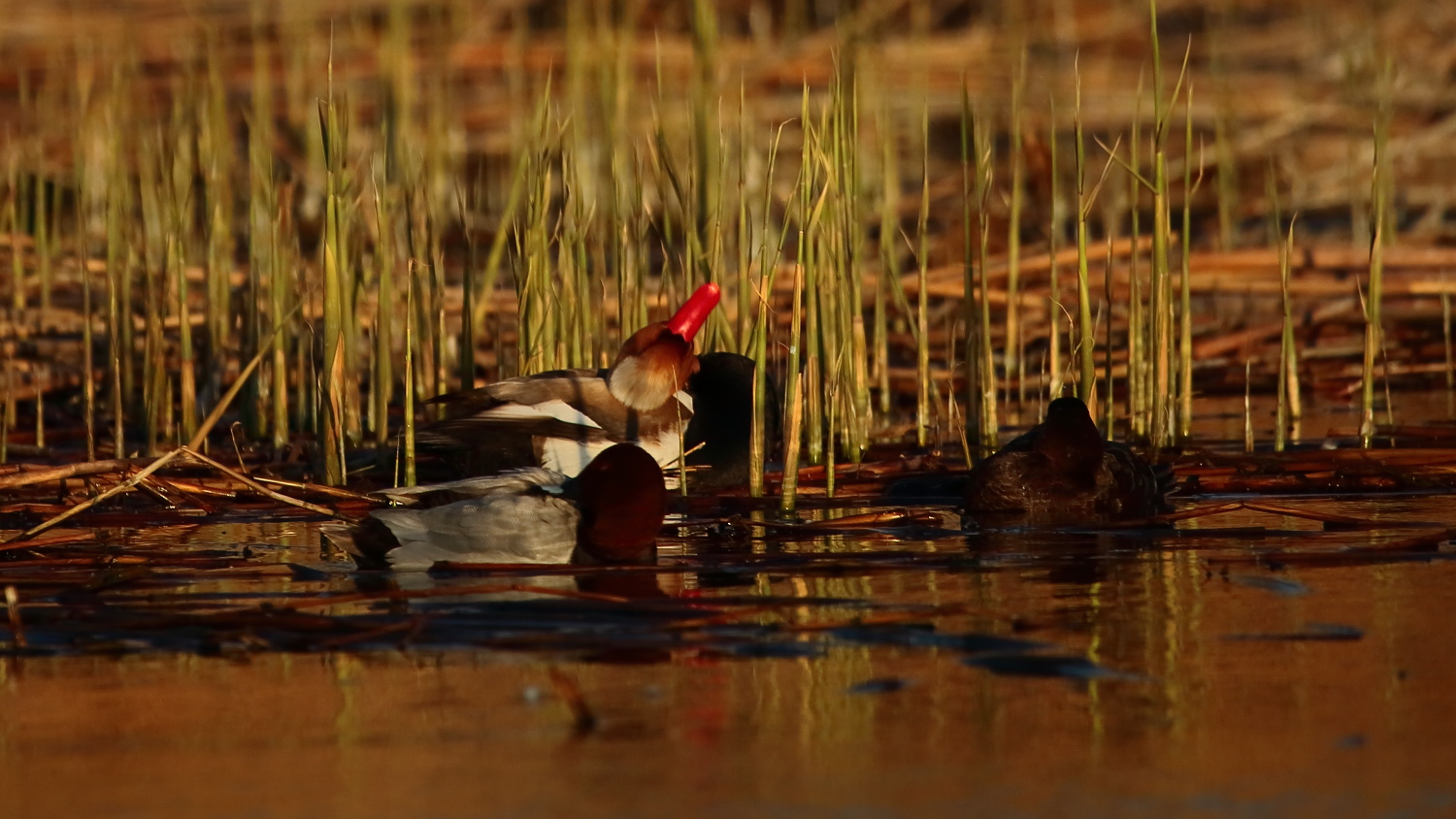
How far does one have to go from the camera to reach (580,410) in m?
6.76

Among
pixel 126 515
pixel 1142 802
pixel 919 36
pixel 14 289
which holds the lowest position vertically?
pixel 1142 802

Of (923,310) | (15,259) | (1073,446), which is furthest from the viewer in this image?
(15,259)

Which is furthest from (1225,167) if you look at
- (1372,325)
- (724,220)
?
(1372,325)

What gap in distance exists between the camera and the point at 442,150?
33.1ft

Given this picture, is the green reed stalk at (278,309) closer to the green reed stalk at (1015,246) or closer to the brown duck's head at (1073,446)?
the green reed stalk at (1015,246)

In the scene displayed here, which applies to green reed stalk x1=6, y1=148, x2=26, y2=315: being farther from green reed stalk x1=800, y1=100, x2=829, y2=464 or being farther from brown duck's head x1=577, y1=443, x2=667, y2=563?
brown duck's head x1=577, y1=443, x2=667, y2=563

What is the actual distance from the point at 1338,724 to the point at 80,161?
22.1 feet

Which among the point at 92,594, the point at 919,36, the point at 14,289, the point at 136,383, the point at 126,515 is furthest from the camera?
the point at 919,36

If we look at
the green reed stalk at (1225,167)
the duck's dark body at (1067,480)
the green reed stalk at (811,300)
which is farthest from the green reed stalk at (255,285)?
the green reed stalk at (1225,167)

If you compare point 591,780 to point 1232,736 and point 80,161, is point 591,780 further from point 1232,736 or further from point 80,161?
point 80,161

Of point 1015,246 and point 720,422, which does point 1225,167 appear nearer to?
point 1015,246

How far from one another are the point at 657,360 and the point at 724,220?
1433mm

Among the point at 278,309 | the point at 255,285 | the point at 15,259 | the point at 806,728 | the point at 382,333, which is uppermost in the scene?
the point at 15,259

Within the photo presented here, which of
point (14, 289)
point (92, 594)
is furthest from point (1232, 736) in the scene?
point (14, 289)
